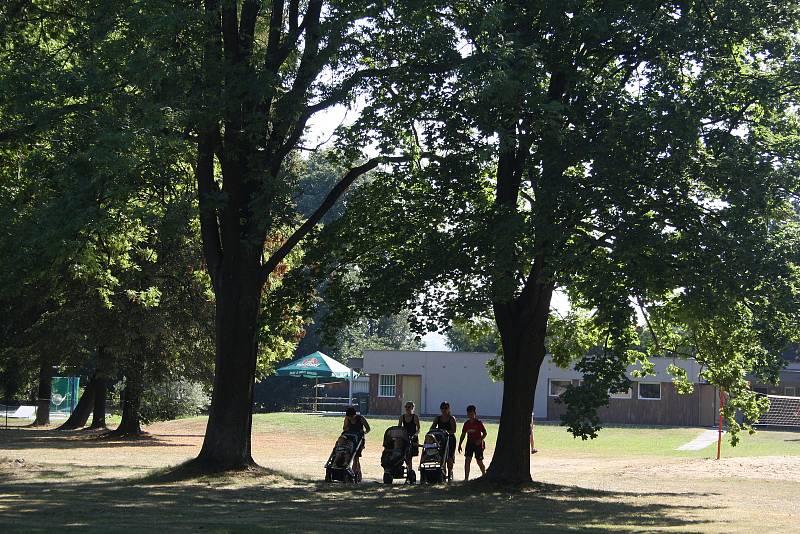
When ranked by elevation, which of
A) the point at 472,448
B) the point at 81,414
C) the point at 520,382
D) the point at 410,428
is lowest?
the point at 472,448

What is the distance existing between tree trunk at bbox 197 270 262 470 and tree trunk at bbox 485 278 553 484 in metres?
4.83

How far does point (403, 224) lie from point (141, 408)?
2100 centimetres

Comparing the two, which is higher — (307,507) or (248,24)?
(248,24)

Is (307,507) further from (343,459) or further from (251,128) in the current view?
(251,128)

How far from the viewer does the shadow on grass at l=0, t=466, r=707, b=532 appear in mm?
12648

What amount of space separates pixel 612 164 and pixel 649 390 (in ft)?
150

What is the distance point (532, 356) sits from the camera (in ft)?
66.3

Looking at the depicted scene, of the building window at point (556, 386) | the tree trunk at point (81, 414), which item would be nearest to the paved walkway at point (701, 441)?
the building window at point (556, 386)

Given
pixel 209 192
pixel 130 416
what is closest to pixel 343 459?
pixel 209 192

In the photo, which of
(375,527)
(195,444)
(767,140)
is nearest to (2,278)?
(375,527)

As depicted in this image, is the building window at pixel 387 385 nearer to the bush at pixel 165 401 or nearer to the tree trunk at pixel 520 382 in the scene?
the bush at pixel 165 401

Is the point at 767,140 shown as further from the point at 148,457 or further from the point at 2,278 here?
the point at 148,457

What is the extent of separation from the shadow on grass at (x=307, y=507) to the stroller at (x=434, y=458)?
0.74 m

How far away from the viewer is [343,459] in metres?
20.2
